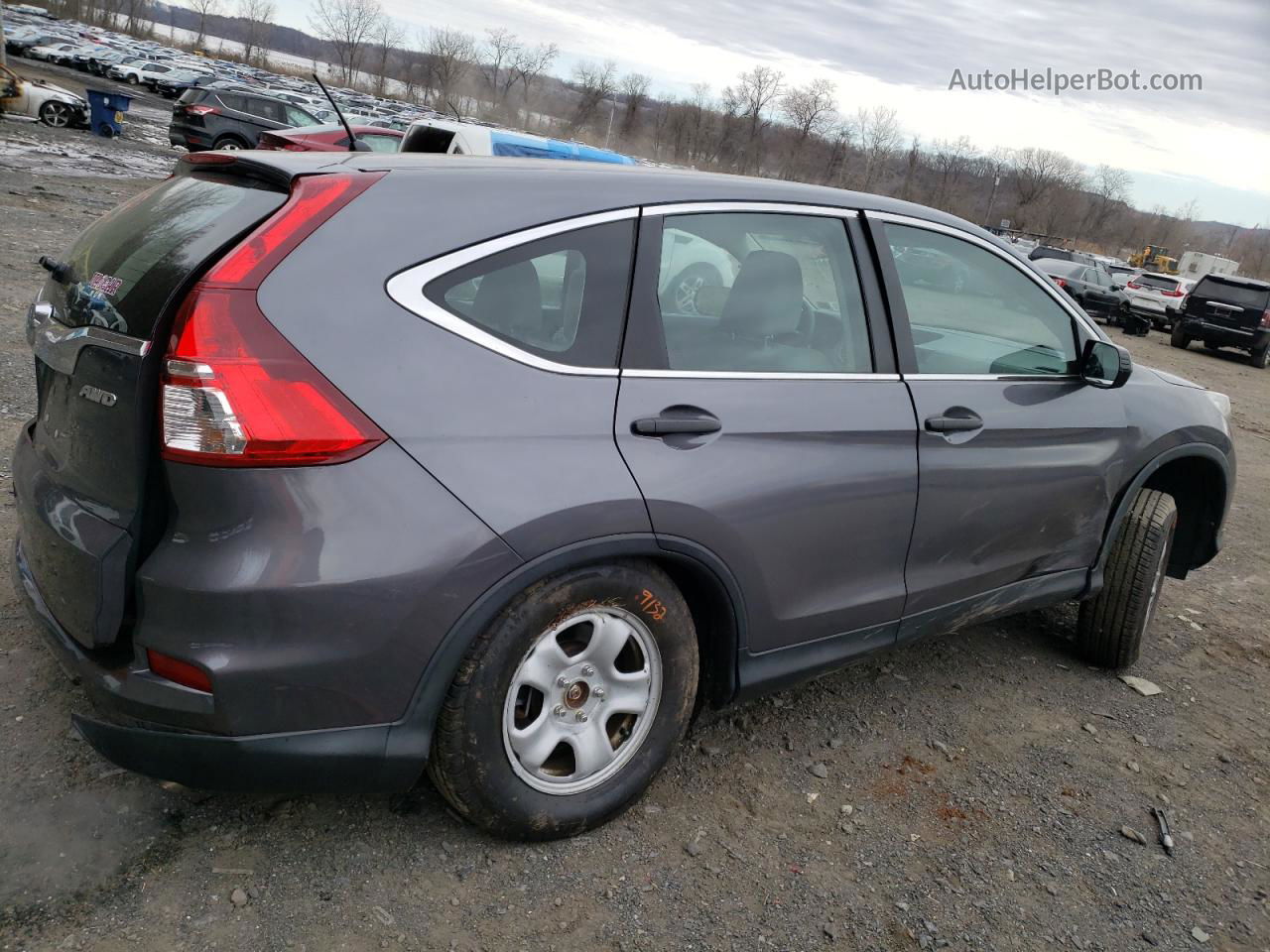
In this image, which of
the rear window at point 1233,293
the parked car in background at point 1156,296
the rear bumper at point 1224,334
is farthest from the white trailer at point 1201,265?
the rear bumper at point 1224,334

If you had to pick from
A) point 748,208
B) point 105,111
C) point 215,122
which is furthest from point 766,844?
point 105,111

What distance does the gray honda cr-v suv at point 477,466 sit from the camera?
2.08 meters

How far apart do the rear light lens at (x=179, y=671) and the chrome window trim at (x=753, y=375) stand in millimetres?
1166

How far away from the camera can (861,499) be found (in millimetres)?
2918

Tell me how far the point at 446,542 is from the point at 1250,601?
5055 mm

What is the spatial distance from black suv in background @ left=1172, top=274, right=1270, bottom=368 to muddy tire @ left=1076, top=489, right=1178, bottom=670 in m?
19.3

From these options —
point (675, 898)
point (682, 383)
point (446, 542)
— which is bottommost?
point (675, 898)

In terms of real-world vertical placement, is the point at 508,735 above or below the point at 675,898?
above

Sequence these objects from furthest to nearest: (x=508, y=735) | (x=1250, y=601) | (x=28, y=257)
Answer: (x=28, y=257), (x=1250, y=601), (x=508, y=735)

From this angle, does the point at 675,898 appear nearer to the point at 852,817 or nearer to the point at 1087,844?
the point at 852,817

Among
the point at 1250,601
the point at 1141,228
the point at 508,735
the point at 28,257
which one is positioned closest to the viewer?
the point at 508,735

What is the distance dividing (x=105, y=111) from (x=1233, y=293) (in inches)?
1050

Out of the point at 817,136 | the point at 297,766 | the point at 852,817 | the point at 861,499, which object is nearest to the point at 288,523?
the point at 297,766

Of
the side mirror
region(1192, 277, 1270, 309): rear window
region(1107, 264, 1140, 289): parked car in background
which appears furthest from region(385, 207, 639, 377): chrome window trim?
region(1107, 264, 1140, 289): parked car in background
